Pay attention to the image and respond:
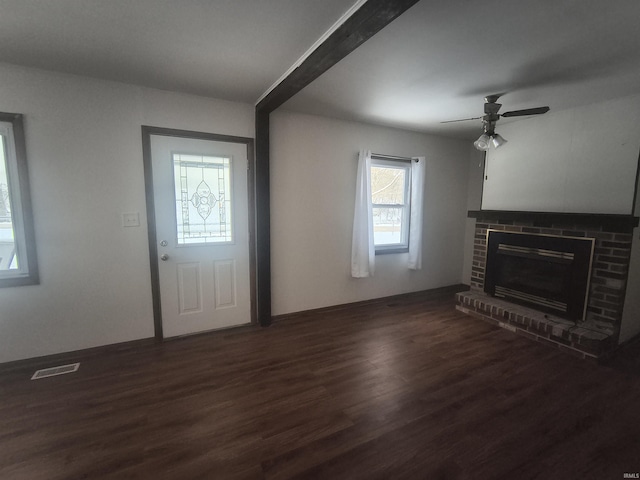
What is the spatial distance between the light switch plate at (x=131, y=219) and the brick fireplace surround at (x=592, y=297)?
13.2ft

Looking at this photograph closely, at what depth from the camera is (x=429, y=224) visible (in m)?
4.24

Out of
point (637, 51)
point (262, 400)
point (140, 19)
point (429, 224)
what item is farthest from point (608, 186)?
point (140, 19)

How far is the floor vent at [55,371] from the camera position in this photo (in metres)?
2.17

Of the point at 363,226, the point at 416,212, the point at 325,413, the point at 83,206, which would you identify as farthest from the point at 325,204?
the point at 83,206

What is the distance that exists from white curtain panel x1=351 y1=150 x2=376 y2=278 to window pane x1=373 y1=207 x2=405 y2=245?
307mm

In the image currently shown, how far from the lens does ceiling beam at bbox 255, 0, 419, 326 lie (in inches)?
52.7

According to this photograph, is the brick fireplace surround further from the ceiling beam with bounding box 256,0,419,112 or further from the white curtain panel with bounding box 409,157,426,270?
the ceiling beam with bounding box 256,0,419,112

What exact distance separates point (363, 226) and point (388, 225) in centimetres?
64

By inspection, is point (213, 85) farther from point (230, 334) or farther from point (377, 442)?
point (377, 442)

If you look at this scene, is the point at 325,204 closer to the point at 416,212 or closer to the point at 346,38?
the point at 416,212

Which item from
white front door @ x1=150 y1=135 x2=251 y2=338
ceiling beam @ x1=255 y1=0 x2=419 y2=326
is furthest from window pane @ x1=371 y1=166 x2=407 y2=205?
white front door @ x1=150 y1=135 x2=251 y2=338

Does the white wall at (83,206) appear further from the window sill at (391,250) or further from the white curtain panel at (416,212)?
the white curtain panel at (416,212)

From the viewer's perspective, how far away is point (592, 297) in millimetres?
2744

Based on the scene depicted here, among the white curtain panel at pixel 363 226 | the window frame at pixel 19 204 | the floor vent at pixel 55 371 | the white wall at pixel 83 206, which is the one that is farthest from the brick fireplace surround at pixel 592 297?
the window frame at pixel 19 204
